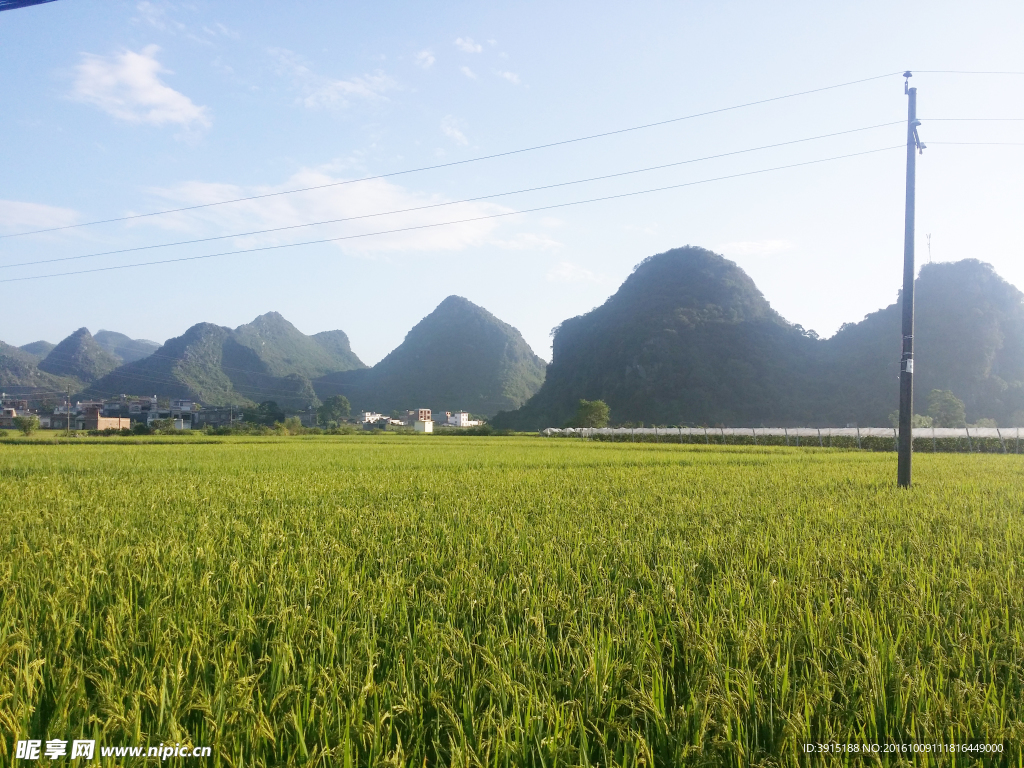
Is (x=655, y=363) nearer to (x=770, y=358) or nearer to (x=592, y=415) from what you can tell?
(x=770, y=358)

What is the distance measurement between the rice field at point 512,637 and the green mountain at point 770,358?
6718 cm

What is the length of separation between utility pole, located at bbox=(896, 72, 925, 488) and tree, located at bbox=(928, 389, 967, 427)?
48901 mm

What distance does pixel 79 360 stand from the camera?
10006 cm

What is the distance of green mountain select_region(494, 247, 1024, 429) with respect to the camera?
6569cm

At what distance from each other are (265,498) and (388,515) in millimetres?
2330

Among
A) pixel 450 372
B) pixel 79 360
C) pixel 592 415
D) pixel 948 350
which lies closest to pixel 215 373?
pixel 79 360

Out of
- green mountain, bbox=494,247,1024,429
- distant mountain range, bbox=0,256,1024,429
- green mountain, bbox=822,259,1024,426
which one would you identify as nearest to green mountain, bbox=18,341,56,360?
distant mountain range, bbox=0,256,1024,429

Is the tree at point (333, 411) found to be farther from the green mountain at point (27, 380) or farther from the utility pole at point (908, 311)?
the utility pole at point (908, 311)

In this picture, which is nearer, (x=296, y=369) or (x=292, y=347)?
(x=296, y=369)

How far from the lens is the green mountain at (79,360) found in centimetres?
9850

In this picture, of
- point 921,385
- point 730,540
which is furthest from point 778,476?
point 921,385

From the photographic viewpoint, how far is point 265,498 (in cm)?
698

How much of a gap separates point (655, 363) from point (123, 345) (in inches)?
6217

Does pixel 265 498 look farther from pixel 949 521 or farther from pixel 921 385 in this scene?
pixel 921 385
